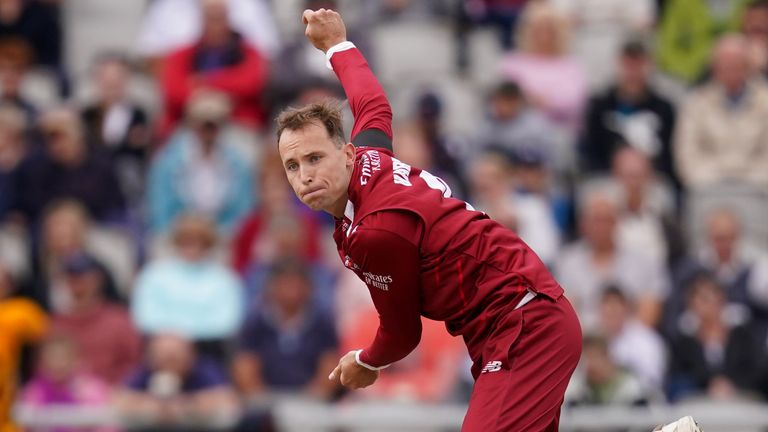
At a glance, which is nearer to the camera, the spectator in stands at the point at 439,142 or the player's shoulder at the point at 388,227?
the player's shoulder at the point at 388,227

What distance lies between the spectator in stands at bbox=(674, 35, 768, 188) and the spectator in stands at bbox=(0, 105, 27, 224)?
16.5 feet

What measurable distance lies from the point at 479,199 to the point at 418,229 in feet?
17.4

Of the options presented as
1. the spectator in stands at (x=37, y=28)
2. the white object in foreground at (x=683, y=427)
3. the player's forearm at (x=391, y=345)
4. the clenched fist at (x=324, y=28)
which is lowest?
the white object in foreground at (x=683, y=427)

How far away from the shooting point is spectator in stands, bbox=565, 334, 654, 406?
9031mm

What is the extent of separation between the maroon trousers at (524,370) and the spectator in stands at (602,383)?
3.64 meters

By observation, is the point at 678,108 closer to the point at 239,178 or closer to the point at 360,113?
the point at 239,178

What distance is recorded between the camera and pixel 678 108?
11.7 meters

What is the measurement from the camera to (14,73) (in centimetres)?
1181

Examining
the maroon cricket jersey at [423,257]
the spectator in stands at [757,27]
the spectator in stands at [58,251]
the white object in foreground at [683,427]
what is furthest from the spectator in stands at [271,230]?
the white object in foreground at [683,427]

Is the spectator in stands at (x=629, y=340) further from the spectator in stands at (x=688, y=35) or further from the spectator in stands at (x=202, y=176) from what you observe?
the spectator in stands at (x=688, y=35)

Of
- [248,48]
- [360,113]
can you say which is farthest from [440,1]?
[360,113]

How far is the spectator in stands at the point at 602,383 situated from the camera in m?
9.03

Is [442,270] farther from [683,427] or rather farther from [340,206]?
[683,427]

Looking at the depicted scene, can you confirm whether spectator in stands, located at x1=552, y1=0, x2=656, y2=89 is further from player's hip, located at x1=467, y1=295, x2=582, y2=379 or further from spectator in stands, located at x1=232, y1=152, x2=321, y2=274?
player's hip, located at x1=467, y1=295, x2=582, y2=379
